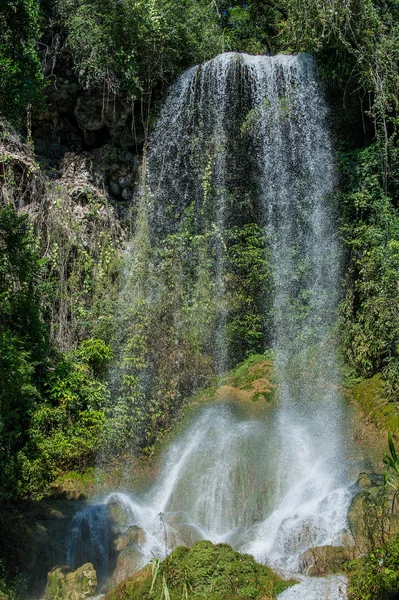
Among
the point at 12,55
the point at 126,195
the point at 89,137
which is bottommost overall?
the point at 126,195

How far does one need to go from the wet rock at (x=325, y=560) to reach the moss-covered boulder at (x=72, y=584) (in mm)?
2326

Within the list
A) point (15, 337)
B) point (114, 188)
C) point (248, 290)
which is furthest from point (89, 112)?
point (15, 337)

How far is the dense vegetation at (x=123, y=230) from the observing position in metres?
9.28

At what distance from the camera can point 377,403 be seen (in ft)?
31.7

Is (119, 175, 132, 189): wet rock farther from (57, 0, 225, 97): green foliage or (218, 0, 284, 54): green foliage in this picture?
(218, 0, 284, 54): green foliage

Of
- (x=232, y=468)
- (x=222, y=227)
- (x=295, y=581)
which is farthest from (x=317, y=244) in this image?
(x=295, y=581)

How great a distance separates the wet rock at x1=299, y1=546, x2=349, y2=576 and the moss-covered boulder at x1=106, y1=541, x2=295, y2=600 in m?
0.52

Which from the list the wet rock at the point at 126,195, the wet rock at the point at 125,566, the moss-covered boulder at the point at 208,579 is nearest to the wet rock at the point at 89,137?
the wet rock at the point at 126,195

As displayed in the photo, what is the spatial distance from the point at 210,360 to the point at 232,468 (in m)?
3.23

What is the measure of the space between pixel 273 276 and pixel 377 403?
3.73 m

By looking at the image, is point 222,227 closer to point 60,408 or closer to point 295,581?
point 60,408

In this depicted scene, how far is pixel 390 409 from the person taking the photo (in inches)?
369

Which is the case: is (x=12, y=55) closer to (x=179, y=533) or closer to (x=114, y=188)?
(x=114, y=188)

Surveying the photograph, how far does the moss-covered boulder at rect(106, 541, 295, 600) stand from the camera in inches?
239
